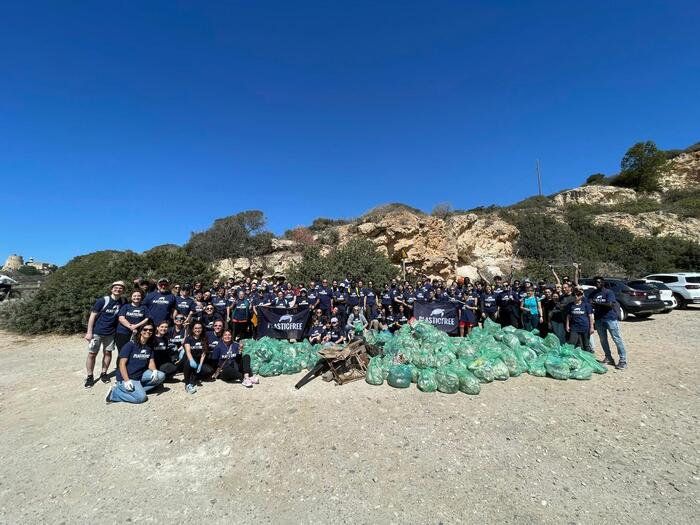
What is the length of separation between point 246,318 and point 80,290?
713cm

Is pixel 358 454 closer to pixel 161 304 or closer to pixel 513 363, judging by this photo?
pixel 513 363

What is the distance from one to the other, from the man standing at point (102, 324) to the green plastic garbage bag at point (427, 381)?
18.1 ft

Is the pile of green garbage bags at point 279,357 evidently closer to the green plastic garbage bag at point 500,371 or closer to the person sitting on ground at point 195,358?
the person sitting on ground at point 195,358

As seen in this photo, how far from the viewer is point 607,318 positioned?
6.16 m

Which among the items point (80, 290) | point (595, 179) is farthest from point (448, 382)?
point (595, 179)

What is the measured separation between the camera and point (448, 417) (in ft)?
13.8

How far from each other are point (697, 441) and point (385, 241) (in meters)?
14.6

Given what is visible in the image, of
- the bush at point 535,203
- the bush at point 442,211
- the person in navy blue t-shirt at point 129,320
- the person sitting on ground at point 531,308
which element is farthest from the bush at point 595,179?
the person in navy blue t-shirt at point 129,320

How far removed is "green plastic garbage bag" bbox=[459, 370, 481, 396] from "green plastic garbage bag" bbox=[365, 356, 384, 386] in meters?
1.32

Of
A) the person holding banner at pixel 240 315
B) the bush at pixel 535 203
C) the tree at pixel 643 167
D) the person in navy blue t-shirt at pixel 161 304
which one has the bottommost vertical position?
the person holding banner at pixel 240 315

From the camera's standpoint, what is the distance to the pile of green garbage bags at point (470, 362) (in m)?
5.10

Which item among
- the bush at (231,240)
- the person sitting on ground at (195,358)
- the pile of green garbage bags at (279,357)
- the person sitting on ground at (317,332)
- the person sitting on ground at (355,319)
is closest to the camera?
the person sitting on ground at (195,358)

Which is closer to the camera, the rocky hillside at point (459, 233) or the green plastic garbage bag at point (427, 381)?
the green plastic garbage bag at point (427, 381)

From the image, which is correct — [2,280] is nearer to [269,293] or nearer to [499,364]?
[269,293]
